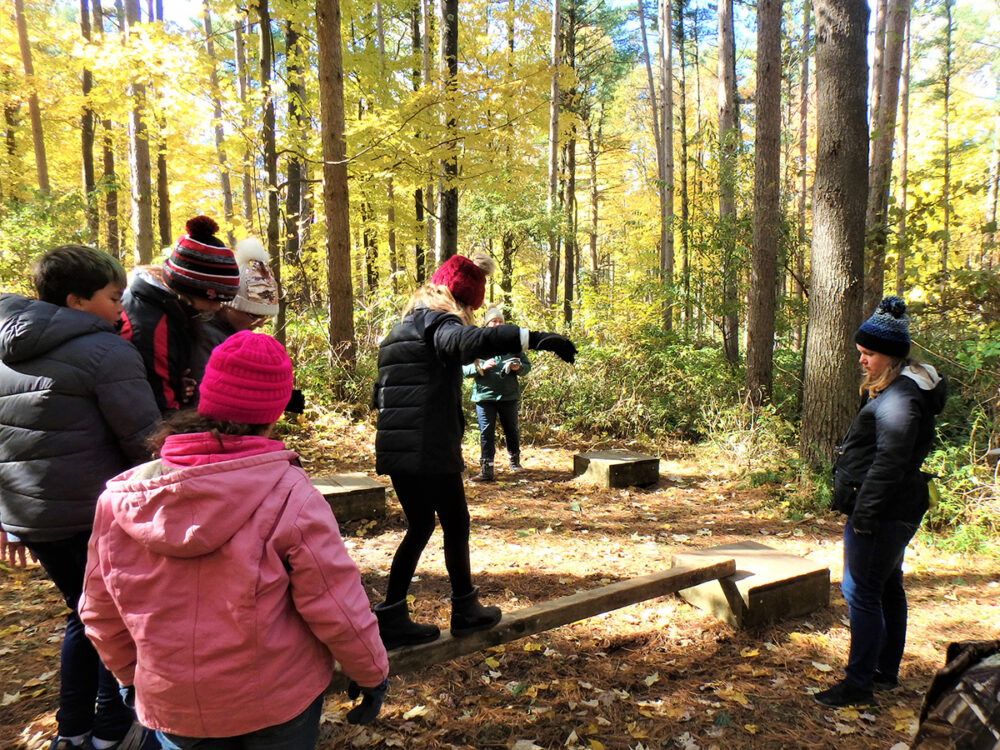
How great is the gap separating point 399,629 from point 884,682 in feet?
8.55

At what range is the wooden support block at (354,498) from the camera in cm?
524

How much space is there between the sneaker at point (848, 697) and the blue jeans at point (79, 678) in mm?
3238

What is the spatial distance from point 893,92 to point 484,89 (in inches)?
263

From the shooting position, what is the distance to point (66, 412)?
6.91ft

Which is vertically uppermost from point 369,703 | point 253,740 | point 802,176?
point 802,176

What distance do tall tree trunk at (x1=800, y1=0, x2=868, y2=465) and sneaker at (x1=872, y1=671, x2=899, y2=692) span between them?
11.2ft

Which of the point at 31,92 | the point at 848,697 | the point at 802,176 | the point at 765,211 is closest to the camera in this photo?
the point at 848,697

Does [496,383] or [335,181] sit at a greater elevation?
[335,181]

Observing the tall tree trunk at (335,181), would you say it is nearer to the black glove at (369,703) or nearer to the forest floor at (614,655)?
the forest floor at (614,655)

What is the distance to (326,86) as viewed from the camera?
26.4 feet

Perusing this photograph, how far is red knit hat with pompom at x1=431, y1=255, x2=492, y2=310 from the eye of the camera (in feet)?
8.98

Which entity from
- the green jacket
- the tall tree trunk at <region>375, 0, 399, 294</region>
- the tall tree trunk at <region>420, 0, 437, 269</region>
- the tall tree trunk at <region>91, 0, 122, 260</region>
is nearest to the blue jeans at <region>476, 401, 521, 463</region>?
the green jacket

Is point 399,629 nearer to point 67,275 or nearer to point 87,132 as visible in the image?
point 67,275

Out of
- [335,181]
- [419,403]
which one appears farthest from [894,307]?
[335,181]
